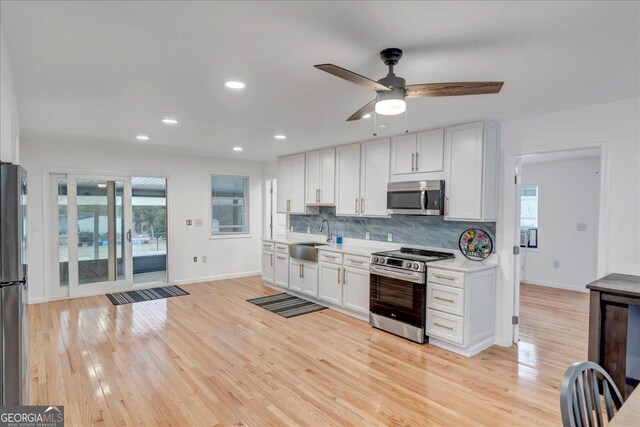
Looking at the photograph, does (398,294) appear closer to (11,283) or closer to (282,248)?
(282,248)

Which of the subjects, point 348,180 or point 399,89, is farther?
point 348,180

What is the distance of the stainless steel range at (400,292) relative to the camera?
3.81 m

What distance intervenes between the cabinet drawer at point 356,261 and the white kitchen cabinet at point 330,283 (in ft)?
0.58

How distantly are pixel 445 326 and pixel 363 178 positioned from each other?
7.52ft

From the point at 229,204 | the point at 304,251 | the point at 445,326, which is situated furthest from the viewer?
the point at 229,204

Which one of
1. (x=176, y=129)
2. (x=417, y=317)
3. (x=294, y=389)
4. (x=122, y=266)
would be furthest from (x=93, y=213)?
(x=417, y=317)

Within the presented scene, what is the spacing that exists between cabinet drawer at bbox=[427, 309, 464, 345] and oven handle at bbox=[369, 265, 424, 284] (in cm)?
37

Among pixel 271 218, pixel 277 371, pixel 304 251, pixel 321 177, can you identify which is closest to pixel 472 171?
pixel 321 177

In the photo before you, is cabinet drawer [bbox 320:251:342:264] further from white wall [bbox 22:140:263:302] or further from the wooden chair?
the wooden chair

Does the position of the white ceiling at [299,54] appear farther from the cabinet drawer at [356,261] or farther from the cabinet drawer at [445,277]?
the cabinet drawer at [356,261]

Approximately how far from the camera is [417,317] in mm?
A: 3832

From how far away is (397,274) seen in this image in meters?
4.01

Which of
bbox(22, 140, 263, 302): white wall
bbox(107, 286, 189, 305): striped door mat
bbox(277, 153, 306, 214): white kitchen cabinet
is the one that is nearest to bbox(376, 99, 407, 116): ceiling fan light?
bbox(277, 153, 306, 214): white kitchen cabinet

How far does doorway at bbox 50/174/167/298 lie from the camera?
5504mm
